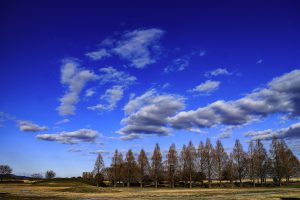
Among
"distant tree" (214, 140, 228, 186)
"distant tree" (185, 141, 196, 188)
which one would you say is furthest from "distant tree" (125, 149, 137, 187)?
"distant tree" (214, 140, 228, 186)

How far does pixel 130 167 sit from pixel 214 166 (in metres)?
39.2

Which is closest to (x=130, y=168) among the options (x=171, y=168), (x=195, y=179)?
(x=171, y=168)

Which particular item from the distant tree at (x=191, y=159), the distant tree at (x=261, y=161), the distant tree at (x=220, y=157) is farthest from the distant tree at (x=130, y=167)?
the distant tree at (x=261, y=161)

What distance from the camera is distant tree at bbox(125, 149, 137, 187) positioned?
133075 mm

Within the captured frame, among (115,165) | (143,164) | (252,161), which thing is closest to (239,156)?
(252,161)

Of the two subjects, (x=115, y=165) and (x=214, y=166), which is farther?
(x=115, y=165)

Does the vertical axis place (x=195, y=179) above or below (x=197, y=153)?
below

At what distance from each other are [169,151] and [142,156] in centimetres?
1362

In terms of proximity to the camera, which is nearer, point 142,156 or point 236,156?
point 236,156

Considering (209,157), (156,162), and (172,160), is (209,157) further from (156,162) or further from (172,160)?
(156,162)

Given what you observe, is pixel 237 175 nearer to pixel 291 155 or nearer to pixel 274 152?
pixel 274 152

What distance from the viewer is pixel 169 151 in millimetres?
128000

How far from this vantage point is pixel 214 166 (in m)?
117

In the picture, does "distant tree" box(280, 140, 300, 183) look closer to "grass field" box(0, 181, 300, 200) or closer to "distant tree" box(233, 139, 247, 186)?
"distant tree" box(233, 139, 247, 186)
